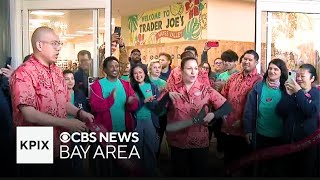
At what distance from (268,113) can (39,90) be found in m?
1.76

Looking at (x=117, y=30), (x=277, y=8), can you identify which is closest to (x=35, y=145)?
(x=117, y=30)

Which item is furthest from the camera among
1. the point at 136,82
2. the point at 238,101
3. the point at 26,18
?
the point at 238,101

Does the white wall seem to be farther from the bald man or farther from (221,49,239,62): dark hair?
the bald man

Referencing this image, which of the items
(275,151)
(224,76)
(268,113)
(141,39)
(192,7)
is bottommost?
(275,151)

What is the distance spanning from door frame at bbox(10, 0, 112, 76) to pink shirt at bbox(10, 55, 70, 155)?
0.10 m

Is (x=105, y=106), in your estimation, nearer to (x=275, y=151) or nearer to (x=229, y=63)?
(x=229, y=63)

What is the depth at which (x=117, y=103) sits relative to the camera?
3574mm

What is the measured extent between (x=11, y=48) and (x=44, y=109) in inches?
19.9

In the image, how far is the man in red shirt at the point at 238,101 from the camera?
11.9ft

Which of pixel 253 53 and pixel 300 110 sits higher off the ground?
pixel 253 53

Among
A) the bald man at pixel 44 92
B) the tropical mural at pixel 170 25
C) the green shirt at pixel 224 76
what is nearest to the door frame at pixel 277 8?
the green shirt at pixel 224 76

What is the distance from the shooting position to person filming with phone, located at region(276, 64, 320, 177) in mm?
3701

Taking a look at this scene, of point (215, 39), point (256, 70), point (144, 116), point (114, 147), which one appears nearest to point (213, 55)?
point (215, 39)

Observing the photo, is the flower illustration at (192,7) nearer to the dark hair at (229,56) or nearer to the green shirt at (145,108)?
the dark hair at (229,56)
